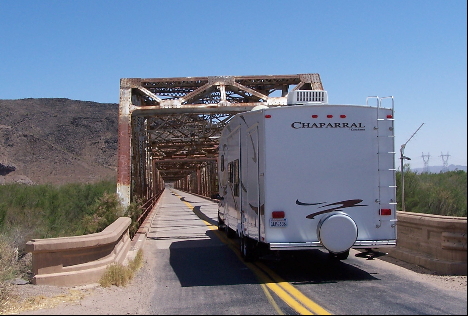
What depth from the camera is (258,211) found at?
402 inches

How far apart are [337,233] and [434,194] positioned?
7.72 meters

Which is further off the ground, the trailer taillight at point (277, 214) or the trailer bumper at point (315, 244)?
the trailer taillight at point (277, 214)

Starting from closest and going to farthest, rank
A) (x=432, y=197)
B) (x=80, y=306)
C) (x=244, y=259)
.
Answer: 1. (x=80, y=306)
2. (x=244, y=259)
3. (x=432, y=197)

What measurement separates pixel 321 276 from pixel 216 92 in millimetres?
12843

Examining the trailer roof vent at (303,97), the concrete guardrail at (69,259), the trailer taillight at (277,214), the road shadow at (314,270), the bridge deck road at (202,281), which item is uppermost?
the trailer roof vent at (303,97)

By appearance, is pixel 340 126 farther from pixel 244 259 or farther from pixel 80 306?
pixel 80 306

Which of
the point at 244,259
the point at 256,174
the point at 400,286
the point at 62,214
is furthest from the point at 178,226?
the point at 400,286

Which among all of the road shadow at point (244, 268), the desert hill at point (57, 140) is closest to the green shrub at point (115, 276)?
the road shadow at point (244, 268)

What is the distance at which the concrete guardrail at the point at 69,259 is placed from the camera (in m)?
8.76

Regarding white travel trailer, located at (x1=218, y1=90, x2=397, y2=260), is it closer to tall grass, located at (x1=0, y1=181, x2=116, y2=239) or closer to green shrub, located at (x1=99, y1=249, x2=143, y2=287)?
green shrub, located at (x1=99, y1=249, x2=143, y2=287)

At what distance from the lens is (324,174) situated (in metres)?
9.84

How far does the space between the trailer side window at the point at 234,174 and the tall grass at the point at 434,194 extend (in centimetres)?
542

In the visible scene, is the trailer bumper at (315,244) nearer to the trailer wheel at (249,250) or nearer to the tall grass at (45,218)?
the trailer wheel at (249,250)

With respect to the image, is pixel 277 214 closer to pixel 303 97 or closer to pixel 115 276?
pixel 303 97
